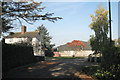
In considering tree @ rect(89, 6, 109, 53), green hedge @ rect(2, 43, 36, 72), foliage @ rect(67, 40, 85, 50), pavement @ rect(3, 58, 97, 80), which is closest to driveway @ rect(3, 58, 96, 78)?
pavement @ rect(3, 58, 97, 80)

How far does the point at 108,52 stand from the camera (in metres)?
7.29

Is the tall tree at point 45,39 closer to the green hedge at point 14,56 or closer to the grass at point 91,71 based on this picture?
the green hedge at point 14,56

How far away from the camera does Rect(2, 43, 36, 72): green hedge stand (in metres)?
9.90

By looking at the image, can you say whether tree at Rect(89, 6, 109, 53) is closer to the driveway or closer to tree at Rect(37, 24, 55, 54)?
the driveway

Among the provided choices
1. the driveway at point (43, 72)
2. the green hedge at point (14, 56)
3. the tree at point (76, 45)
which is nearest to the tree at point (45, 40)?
the tree at point (76, 45)

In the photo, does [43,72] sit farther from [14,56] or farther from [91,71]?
[14,56]

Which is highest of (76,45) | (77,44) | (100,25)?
(100,25)

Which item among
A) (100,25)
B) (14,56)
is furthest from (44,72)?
(100,25)

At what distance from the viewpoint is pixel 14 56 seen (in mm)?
11773

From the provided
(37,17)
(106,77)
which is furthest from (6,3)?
(106,77)

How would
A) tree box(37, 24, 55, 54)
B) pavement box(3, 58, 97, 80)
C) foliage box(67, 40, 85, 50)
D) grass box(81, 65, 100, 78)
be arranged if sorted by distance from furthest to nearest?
tree box(37, 24, 55, 54), foliage box(67, 40, 85, 50), pavement box(3, 58, 97, 80), grass box(81, 65, 100, 78)

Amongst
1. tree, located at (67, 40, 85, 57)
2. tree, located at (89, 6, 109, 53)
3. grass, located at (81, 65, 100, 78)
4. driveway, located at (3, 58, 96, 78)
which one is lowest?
driveway, located at (3, 58, 96, 78)

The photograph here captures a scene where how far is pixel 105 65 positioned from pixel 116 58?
30.8 inches

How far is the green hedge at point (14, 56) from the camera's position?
9.90 m
